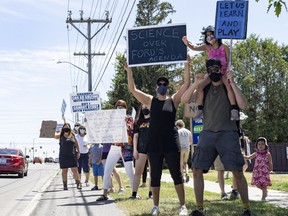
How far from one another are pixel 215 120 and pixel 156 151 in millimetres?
1159

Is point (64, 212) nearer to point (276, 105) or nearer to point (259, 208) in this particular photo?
point (259, 208)

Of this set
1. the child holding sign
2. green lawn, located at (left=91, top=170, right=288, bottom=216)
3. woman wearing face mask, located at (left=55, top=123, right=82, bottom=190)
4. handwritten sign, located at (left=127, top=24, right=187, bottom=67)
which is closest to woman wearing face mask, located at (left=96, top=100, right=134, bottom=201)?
green lawn, located at (left=91, top=170, right=288, bottom=216)

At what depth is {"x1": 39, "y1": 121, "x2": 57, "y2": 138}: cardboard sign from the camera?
67.6 metres

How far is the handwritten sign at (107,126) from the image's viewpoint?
11.4 m

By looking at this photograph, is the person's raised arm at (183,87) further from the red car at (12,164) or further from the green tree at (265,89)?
the green tree at (265,89)

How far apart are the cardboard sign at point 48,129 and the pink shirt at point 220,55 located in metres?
61.2

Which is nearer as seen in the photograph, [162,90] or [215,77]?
[215,77]

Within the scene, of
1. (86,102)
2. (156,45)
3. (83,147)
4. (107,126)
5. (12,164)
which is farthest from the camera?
(12,164)

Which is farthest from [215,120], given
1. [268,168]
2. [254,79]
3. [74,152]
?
[254,79]

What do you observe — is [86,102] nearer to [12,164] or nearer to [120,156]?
[12,164]

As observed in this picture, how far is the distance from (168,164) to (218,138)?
3.70ft

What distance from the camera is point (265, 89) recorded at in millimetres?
43969

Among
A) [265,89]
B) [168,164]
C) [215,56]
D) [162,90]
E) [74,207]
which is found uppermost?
[265,89]

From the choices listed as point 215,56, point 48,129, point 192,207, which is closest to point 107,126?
point 192,207
